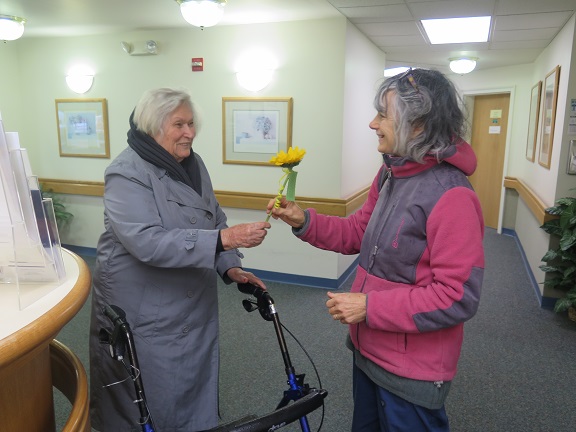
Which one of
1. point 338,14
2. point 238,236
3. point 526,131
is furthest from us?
point 526,131

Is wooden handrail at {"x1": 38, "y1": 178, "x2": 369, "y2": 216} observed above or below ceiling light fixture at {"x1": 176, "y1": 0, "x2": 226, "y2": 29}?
below

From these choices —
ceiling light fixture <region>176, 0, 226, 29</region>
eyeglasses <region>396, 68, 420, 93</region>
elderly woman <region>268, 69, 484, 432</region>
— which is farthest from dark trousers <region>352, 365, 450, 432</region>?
ceiling light fixture <region>176, 0, 226, 29</region>

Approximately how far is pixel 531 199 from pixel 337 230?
4009 mm

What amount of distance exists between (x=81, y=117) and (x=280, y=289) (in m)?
2.96

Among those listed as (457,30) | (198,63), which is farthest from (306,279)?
(457,30)

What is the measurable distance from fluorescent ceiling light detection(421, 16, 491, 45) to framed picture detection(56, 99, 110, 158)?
11.4 feet

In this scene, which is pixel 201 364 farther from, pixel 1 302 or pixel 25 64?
pixel 25 64

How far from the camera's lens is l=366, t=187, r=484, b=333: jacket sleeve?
125cm

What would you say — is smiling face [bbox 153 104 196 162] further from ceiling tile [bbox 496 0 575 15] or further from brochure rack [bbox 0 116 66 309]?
ceiling tile [bbox 496 0 575 15]

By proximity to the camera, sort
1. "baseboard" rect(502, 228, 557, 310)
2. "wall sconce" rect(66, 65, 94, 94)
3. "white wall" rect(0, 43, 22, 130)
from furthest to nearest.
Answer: "white wall" rect(0, 43, 22, 130) → "wall sconce" rect(66, 65, 94, 94) → "baseboard" rect(502, 228, 557, 310)

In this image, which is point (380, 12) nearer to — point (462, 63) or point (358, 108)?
point (358, 108)

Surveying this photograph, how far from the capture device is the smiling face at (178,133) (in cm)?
184

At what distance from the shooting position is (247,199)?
182 inches

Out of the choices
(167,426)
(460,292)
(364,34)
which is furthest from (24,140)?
(460,292)
